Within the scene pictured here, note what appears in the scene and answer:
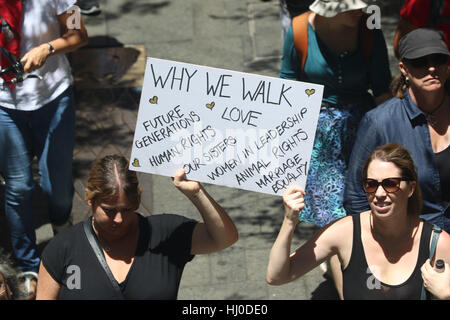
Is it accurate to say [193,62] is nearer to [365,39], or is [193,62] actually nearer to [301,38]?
[301,38]

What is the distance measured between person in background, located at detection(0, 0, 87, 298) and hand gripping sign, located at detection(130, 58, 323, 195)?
1337mm

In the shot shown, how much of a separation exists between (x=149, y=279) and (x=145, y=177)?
2974mm

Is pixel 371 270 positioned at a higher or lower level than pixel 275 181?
lower

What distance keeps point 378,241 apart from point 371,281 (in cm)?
20

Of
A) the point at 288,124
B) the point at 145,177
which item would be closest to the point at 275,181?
the point at 288,124

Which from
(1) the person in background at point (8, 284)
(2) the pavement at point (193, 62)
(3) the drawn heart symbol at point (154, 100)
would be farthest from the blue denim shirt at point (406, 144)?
(1) the person in background at point (8, 284)

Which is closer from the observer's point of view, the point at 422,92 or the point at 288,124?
the point at 288,124

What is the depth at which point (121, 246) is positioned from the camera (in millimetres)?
3959

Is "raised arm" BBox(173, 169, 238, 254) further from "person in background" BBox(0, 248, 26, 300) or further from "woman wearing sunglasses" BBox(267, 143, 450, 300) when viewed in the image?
"person in background" BBox(0, 248, 26, 300)

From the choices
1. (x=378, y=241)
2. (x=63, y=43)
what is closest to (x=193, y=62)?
(x=63, y=43)

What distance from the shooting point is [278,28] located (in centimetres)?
818

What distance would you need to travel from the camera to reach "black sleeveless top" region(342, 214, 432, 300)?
3773 mm

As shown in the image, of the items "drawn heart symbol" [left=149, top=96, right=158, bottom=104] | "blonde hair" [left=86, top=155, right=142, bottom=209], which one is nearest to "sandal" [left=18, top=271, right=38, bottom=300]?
"blonde hair" [left=86, top=155, right=142, bottom=209]

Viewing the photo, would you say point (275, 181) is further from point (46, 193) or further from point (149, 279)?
point (46, 193)
